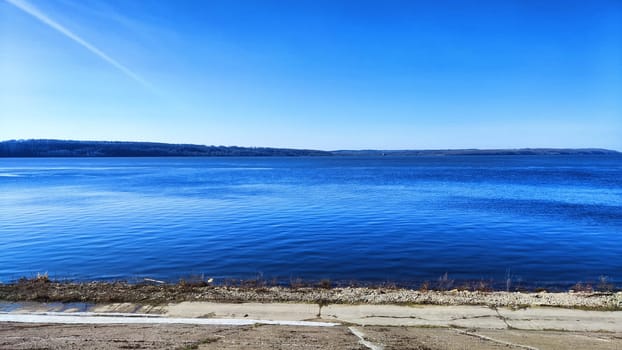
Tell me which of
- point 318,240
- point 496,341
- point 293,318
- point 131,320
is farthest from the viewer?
point 318,240

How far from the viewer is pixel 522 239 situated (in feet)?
74.3

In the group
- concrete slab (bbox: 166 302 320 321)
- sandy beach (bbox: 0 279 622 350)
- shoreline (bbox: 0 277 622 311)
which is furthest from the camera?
shoreline (bbox: 0 277 622 311)

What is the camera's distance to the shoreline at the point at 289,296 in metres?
11.2

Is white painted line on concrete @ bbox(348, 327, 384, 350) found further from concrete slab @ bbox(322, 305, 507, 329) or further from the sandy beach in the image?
concrete slab @ bbox(322, 305, 507, 329)

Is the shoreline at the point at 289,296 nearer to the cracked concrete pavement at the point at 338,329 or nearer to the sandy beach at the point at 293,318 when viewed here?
the sandy beach at the point at 293,318

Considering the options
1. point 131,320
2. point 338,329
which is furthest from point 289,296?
point 131,320

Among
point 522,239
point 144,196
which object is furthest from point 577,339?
point 144,196

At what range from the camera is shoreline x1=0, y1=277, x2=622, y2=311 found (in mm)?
11188

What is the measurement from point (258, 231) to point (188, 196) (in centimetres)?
2372

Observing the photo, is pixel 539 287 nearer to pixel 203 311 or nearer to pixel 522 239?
pixel 522 239

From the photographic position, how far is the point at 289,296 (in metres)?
11.9

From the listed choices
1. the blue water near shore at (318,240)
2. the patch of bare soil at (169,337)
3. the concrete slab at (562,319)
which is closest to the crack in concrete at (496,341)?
the concrete slab at (562,319)

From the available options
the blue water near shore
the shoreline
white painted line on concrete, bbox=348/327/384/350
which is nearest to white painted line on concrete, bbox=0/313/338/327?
white painted line on concrete, bbox=348/327/384/350

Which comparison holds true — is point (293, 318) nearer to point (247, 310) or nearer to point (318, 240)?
point (247, 310)
